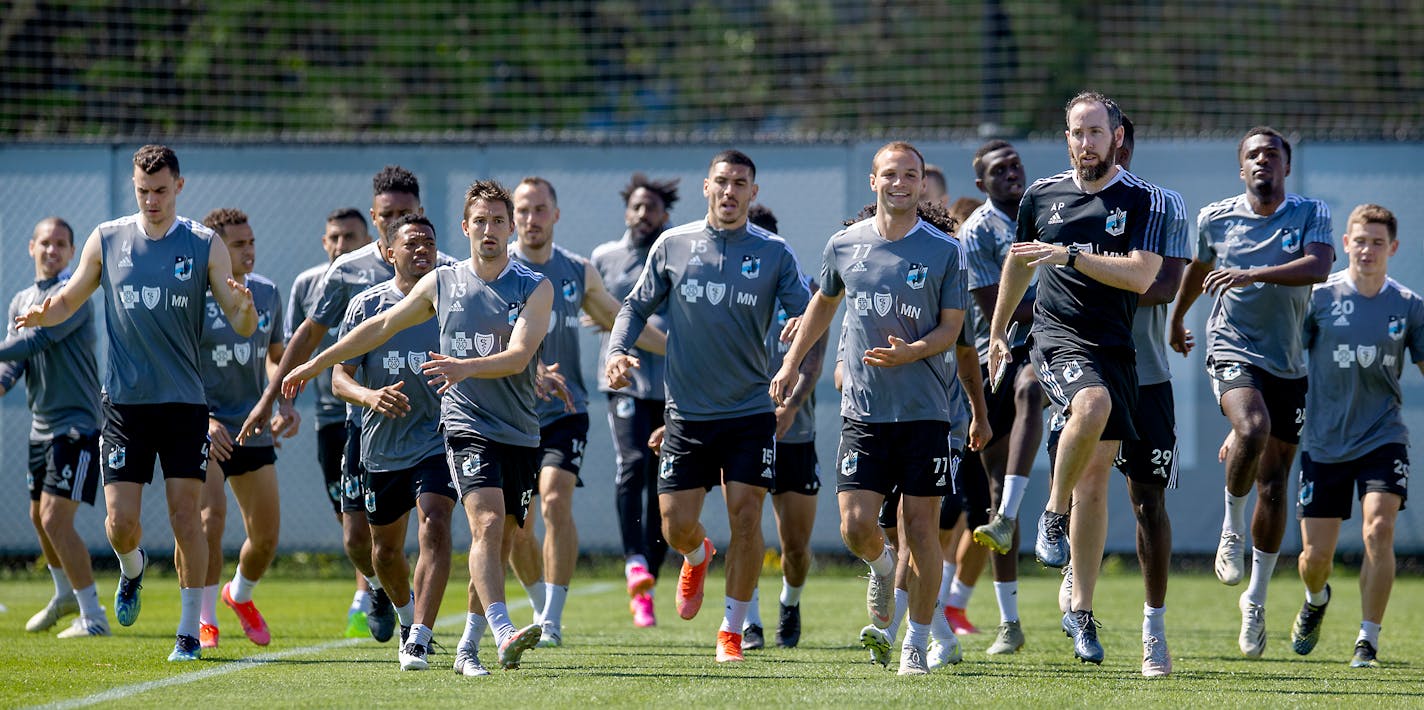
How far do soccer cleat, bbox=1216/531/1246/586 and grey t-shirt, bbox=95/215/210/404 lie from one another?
5.18 metres

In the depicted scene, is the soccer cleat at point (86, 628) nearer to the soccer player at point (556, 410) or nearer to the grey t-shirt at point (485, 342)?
the soccer player at point (556, 410)

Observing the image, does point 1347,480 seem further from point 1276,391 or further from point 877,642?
point 877,642

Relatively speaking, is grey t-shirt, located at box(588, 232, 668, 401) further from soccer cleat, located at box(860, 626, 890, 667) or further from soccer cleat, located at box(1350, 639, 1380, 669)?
soccer cleat, located at box(1350, 639, 1380, 669)

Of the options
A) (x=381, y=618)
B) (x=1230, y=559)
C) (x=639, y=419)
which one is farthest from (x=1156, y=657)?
(x=381, y=618)

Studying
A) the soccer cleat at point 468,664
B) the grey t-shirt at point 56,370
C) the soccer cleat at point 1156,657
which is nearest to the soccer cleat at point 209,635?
the grey t-shirt at point 56,370

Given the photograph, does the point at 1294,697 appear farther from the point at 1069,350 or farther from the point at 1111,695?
the point at 1069,350

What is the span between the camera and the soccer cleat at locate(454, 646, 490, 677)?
22.7ft

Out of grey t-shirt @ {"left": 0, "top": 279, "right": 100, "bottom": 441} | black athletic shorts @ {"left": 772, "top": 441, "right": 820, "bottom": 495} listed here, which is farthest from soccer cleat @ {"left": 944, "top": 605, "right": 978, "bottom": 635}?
grey t-shirt @ {"left": 0, "top": 279, "right": 100, "bottom": 441}

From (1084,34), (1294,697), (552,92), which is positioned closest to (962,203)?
(1294,697)

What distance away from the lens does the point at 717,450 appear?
308 inches

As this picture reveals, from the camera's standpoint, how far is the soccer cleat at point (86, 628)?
9461 millimetres

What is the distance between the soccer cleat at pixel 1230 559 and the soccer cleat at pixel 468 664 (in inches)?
149

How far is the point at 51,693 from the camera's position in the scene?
6488 millimetres

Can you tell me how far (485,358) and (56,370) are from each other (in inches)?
176
